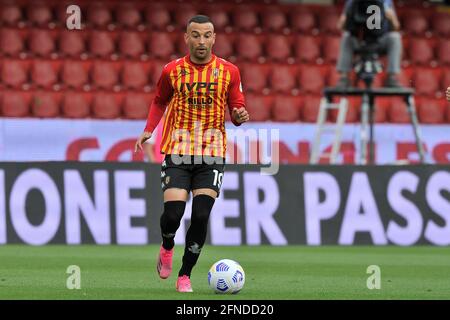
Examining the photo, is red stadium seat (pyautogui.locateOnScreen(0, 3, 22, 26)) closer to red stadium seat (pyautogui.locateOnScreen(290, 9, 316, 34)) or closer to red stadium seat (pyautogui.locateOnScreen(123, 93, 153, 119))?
red stadium seat (pyautogui.locateOnScreen(123, 93, 153, 119))

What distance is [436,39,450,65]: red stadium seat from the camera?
73.0ft

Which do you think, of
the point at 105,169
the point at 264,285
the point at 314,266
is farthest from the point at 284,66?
the point at 264,285

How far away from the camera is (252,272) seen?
1206 cm

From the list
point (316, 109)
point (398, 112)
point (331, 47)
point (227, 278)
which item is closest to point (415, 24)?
point (331, 47)

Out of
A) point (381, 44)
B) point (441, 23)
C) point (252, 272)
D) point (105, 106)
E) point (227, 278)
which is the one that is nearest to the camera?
point (227, 278)

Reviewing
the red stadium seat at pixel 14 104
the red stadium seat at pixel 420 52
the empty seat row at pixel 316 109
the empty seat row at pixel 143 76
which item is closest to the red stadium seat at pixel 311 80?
the empty seat row at pixel 143 76

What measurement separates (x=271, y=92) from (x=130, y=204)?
234 inches

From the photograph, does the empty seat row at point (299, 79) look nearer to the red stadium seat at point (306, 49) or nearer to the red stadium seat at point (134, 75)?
the red stadium seat at point (306, 49)

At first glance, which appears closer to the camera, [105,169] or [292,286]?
[292,286]

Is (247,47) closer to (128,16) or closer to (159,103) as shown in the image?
(128,16)

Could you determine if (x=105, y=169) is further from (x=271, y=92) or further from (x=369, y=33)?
(x=271, y=92)

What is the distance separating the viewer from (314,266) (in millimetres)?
13031

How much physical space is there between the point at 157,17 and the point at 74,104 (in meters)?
2.68

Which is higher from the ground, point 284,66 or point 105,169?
point 284,66
